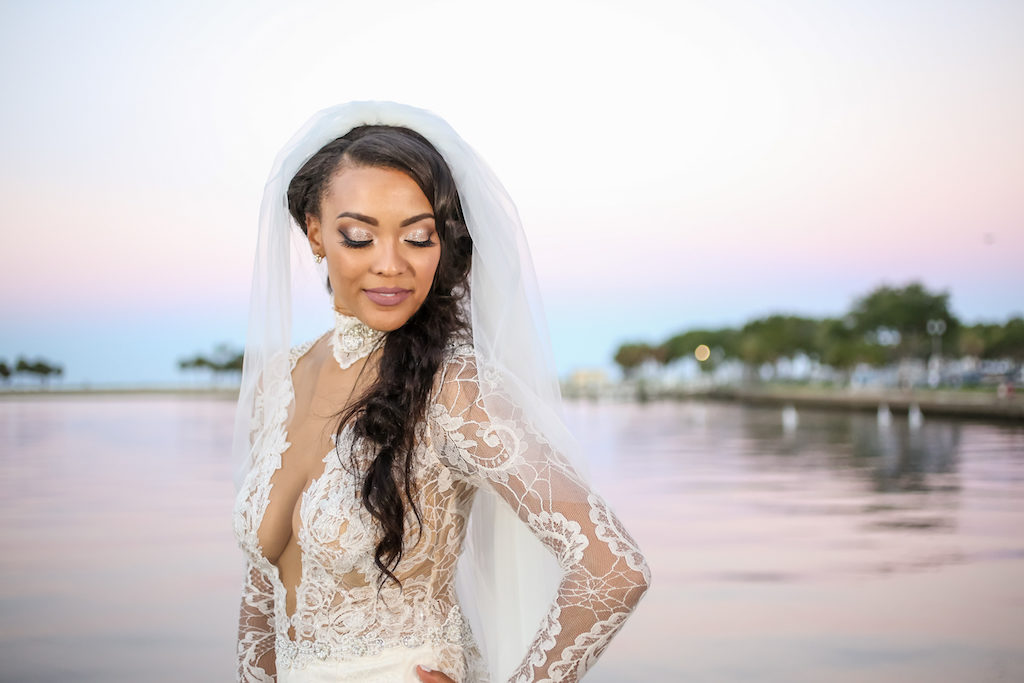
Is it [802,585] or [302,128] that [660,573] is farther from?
[302,128]

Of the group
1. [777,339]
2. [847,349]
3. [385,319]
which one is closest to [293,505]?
[385,319]

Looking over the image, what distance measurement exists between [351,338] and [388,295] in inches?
9.3

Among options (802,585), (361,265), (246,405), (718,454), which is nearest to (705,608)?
(802,585)

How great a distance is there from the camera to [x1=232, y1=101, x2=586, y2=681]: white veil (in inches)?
66.0

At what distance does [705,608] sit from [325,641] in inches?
198

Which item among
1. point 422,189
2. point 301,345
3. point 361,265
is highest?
point 422,189

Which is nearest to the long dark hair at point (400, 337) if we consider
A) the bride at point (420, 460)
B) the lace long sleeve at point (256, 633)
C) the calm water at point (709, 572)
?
the bride at point (420, 460)

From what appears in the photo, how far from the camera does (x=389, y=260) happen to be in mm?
1602

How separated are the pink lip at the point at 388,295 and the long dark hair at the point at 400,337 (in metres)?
0.07

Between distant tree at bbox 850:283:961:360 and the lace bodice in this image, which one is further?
distant tree at bbox 850:283:961:360

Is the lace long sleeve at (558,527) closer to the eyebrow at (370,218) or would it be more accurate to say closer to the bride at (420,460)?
the bride at (420,460)

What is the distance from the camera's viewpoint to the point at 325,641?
163 cm

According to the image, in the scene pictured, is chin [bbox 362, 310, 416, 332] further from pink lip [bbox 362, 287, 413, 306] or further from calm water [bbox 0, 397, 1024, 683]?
calm water [bbox 0, 397, 1024, 683]

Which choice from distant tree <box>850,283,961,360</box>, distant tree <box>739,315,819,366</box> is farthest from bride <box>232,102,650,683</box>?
distant tree <box>739,315,819,366</box>
